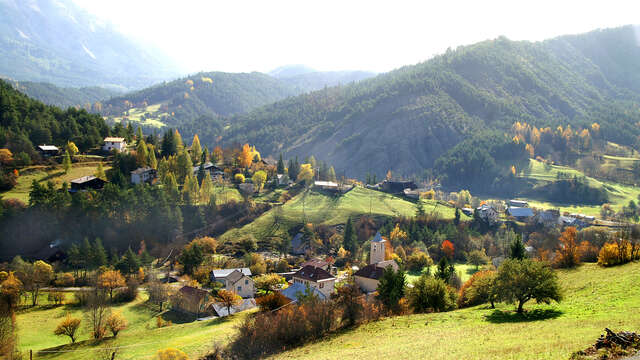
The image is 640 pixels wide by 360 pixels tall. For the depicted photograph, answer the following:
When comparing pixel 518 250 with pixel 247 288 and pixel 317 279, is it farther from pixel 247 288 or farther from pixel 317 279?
pixel 247 288

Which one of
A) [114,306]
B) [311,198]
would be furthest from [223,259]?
[311,198]

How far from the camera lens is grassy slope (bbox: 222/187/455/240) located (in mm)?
89875

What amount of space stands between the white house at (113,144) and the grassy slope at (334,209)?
36834 millimetres

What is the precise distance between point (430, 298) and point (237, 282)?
27607mm

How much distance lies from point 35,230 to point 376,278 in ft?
182

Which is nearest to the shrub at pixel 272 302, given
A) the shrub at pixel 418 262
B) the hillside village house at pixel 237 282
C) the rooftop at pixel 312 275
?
the rooftop at pixel 312 275

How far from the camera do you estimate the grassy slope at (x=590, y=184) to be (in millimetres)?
143875

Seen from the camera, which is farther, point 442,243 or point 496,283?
point 442,243

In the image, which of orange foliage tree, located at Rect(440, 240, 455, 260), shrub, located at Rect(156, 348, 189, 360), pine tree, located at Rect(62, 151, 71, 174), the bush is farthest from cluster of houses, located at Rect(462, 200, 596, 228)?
pine tree, located at Rect(62, 151, 71, 174)

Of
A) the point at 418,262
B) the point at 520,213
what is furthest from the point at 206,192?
the point at 520,213

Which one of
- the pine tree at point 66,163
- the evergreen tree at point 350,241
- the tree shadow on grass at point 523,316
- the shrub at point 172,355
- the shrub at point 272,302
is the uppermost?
the pine tree at point 66,163

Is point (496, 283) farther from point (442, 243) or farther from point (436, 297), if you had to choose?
point (442, 243)

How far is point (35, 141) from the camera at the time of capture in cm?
9194

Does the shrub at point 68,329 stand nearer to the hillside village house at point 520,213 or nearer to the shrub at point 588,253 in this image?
the shrub at point 588,253
